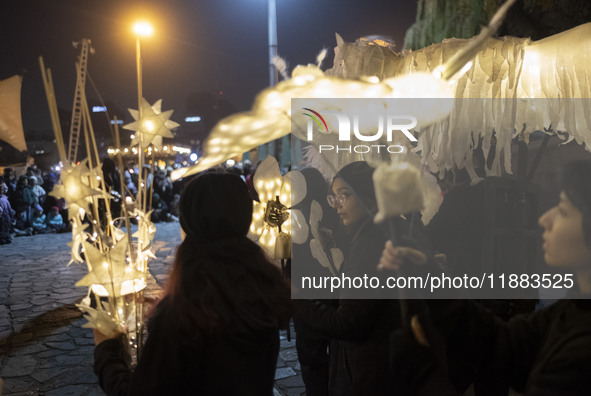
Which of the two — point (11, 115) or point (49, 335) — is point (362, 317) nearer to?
point (11, 115)

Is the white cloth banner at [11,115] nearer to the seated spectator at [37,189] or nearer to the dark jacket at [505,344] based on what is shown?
the dark jacket at [505,344]

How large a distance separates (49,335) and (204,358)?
443 centimetres

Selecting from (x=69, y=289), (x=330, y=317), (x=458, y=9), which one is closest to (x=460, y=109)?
(x=330, y=317)

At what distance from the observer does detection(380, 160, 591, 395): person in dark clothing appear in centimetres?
103

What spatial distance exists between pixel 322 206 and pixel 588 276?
1.96 metres

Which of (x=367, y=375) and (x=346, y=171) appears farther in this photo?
(x=346, y=171)

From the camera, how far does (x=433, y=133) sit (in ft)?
11.7

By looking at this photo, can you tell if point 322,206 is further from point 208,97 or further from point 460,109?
point 208,97

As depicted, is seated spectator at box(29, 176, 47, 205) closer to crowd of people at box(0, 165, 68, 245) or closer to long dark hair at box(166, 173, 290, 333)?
crowd of people at box(0, 165, 68, 245)

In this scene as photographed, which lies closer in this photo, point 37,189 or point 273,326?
point 273,326

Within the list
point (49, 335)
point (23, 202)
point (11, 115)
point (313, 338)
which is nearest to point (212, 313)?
point (313, 338)

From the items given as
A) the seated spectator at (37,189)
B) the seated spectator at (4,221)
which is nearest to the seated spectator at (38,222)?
the seated spectator at (37,189)

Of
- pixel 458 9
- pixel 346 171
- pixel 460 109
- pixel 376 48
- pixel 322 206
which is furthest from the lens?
pixel 458 9

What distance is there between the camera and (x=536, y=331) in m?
1.31
